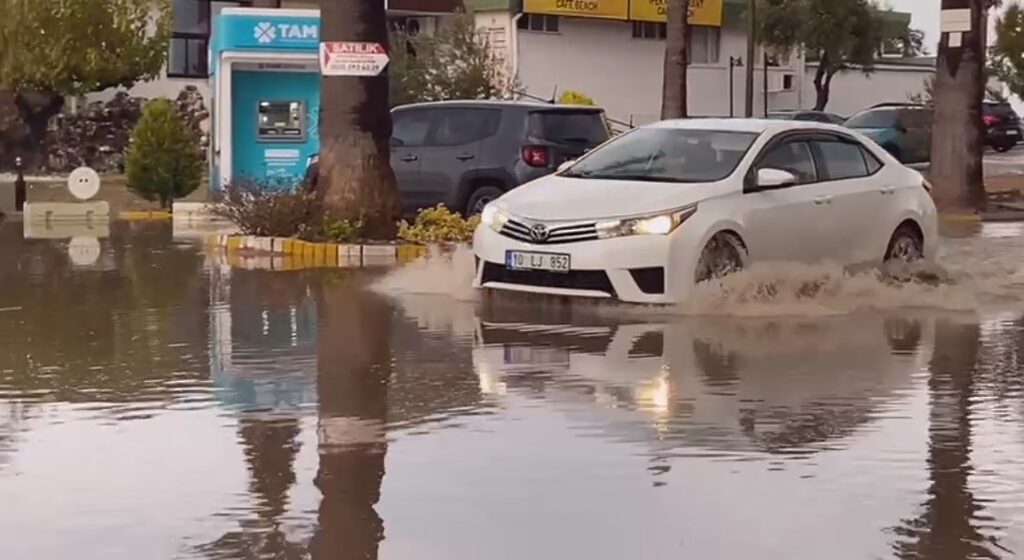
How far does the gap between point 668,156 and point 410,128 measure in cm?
776

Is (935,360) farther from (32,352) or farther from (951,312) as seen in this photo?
(32,352)

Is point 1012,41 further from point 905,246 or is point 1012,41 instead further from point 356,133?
point 905,246

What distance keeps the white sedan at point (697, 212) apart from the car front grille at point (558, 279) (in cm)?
1

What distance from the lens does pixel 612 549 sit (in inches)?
234

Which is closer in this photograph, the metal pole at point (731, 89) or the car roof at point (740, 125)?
the car roof at point (740, 125)

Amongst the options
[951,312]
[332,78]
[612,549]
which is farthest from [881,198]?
[612,549]

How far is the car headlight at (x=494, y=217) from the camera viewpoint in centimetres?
1275

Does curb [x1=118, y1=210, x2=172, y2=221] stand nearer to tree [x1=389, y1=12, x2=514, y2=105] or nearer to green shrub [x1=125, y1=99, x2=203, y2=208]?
green shrub [x1=125, y1=99, x2=203, y2=208]

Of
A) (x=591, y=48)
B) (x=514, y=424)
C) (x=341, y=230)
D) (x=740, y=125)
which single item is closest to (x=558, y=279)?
(x=740, y=125)

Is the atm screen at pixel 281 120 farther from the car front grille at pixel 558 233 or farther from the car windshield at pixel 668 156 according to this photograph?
the car front grille at pixel 558 233

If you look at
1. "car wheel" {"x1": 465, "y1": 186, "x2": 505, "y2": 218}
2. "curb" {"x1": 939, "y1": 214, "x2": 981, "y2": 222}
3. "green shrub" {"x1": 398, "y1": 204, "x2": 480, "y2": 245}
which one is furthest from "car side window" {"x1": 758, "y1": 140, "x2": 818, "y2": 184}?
"curb" {"x1": 939, "y1": 214, "x2": 981, "y2": 222}

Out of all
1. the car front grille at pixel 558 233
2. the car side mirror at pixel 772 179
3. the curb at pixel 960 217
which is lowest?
the curb at pixel 960 217

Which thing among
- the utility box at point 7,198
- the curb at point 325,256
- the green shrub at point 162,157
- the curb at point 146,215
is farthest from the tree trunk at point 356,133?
the utility box at point 7,198

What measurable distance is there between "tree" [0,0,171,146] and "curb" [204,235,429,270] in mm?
19145
